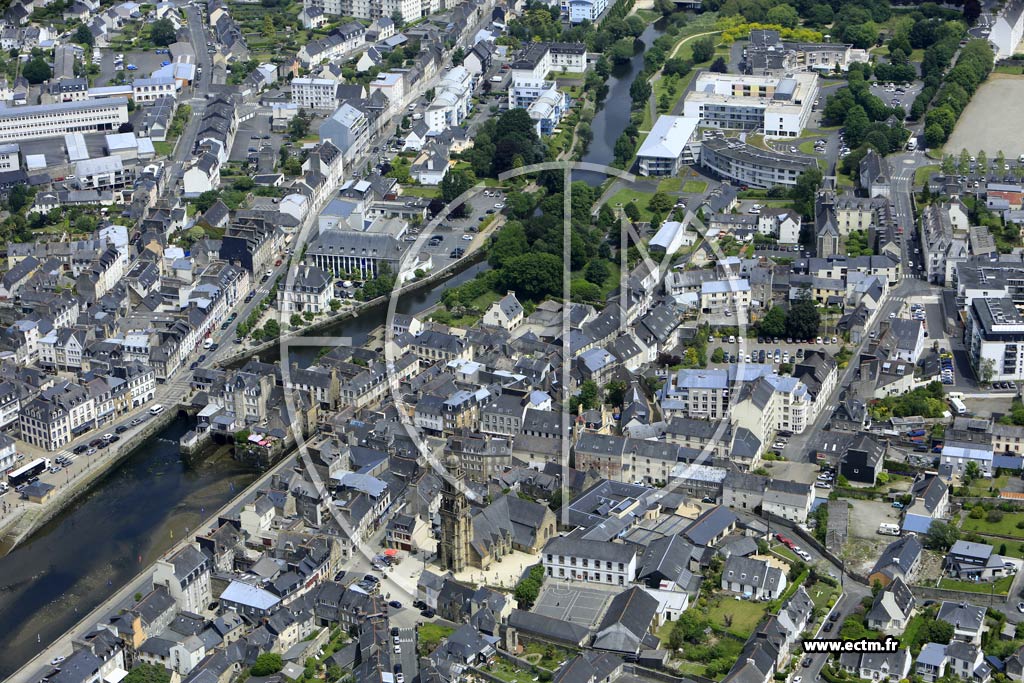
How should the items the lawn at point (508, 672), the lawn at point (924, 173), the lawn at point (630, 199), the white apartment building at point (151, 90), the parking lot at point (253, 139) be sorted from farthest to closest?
the white apartment building at point (151, 90)
the parking lot at point (253, 139)
the lawn at point (924, 173)
the lawn at point (630, 199)
the lawn at point (508, 672)

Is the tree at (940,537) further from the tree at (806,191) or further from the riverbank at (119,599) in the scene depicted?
the tree at (806,191)

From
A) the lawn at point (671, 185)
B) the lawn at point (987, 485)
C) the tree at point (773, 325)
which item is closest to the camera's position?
the lawn at point (987, 485)

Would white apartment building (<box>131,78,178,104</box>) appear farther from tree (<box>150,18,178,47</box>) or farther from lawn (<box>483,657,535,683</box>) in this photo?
lawn (<box>483,657,535,683</box>)

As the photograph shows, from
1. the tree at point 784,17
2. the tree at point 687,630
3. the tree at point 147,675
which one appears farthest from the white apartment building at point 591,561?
the tree at point 784,17

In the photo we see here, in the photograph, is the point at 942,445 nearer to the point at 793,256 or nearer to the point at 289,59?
the point at 793,256

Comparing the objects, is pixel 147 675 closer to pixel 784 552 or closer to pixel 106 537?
pixel 106 537

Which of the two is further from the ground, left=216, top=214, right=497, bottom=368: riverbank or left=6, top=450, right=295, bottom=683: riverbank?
left=216, top=214, right=497, bottom=368: riverbank

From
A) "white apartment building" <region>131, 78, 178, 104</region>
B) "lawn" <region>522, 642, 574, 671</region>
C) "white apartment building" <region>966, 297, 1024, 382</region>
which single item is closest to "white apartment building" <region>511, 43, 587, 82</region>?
"white apartment building" <region>131, 78, 178, 104</region>
